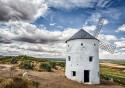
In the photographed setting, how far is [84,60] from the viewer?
15516 mm

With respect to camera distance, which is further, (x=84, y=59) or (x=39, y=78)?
(x=84, y=59)

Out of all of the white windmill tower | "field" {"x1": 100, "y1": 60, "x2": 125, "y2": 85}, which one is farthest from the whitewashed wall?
"field" {"x1": 100, "y1": 60, "x2": 125, "y2": 85}

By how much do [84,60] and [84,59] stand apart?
157 mm

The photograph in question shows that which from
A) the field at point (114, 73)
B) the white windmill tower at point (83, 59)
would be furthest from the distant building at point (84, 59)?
the field at point (114, 73)

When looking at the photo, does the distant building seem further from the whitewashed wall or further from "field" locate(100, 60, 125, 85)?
"field" locate(100, 60, 125, 85)

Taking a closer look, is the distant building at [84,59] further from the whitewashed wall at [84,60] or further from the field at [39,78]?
the field at [39,78]

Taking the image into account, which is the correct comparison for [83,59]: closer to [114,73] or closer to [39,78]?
[39,78]

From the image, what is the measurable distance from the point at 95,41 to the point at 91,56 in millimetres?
2607

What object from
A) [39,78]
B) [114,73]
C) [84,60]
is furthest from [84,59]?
[114,73]

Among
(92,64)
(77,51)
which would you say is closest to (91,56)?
(92,64)

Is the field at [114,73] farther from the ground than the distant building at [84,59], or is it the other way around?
the distant building at [84,59]

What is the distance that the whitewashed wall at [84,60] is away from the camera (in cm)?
1534

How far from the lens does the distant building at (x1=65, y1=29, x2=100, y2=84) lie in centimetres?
1534

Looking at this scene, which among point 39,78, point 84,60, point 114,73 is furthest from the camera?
point 114,73
